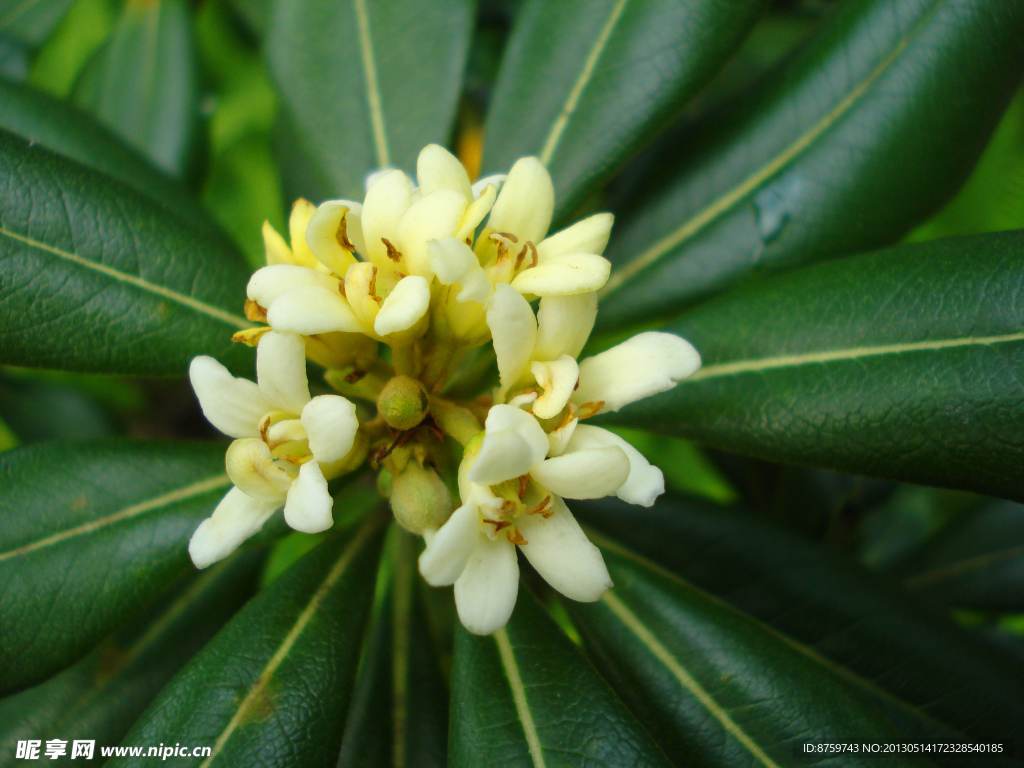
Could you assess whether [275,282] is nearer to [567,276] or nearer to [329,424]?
[329,424]

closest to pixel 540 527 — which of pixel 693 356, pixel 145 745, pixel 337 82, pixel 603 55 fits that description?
pixel 693 356

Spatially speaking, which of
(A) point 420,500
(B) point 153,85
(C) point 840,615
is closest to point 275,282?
(A) point 420,500

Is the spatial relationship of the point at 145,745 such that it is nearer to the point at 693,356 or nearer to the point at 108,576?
the point at 108,576

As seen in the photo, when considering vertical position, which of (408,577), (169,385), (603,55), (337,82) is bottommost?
(408,577)

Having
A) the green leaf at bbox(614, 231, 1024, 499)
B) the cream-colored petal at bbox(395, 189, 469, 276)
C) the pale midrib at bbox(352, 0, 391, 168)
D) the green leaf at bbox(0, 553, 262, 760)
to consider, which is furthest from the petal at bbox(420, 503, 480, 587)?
the pale midrib at bbox(352, 0, 391, 168)

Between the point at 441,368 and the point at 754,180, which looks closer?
the point at 441,368

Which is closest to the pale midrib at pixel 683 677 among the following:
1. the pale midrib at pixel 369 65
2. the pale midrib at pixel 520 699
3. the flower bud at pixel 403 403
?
the pale midrib at pixel 520 699
